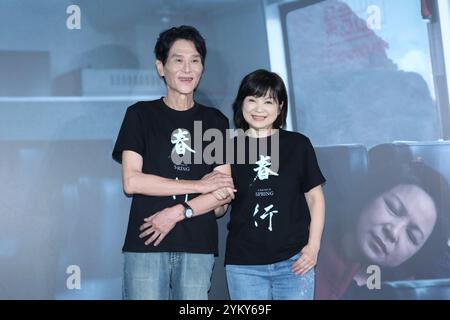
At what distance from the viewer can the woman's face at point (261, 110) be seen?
2635mm

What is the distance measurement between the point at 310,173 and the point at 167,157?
1.84 ft

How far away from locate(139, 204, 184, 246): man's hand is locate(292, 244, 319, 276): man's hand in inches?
18.5

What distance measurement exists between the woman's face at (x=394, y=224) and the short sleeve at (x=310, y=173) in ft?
1.86

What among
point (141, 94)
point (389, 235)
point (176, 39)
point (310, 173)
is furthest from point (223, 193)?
point (389, 235)

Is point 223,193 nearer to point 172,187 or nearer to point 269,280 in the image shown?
point 172,187

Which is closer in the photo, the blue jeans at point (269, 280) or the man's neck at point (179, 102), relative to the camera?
the blue jeans at point (269, 280)

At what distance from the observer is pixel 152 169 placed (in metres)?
2.51

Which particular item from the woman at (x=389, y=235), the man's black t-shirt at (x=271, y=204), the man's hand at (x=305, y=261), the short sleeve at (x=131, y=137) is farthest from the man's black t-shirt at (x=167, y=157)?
the woman at (x=389, y=235)

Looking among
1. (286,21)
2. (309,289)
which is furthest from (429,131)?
(309,289)

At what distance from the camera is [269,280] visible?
2.53 metres

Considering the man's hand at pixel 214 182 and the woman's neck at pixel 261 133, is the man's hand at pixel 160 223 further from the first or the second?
the woman's neck at pixel 261 133

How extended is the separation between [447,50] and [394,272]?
1051 mm

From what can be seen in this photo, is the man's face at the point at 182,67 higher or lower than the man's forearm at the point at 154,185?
higher

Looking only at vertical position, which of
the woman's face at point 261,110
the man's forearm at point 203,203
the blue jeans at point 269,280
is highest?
the woman's face at point 261,110
